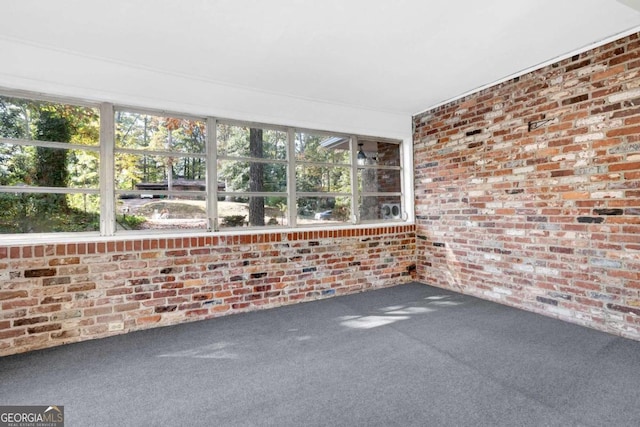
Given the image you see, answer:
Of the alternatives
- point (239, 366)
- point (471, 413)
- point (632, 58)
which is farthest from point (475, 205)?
point (239, 366)

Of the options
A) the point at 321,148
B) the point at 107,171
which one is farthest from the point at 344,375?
the point at 321,148

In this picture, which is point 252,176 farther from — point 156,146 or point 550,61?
point 550,61

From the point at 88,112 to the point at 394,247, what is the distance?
417cm

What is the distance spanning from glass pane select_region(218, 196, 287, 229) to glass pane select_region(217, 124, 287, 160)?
56 centimetres

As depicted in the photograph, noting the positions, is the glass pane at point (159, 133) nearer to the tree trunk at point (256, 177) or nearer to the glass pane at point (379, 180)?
the tree trunk at point (256, 177)

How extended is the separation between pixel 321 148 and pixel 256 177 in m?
1.09

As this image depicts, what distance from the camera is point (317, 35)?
2.70m

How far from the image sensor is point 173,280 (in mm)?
3361

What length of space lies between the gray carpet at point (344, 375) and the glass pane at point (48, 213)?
3.65 ft

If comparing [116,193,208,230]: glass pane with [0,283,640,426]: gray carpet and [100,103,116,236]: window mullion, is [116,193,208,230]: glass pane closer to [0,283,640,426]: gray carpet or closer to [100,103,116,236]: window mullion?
[100,103,116,236]: window mullion

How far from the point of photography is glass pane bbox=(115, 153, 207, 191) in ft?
10.9

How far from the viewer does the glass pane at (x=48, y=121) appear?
9.41ft

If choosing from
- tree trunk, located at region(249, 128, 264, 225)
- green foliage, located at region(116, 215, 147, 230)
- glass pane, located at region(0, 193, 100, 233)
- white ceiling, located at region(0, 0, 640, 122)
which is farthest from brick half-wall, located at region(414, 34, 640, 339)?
glass pane, located at region(0, 193, 100, 233)

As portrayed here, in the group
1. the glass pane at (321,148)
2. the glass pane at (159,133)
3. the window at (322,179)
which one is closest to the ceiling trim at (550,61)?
the glass pane at (321,148)
